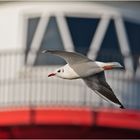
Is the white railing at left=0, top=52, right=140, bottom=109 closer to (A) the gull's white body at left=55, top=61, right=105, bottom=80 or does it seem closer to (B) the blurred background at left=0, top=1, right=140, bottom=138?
(B) the blurred background at left=0, top=1, right=140, bottom=138

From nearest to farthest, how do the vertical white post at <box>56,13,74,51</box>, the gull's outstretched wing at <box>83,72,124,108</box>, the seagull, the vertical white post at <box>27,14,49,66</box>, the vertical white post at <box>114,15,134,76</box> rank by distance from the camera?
the seagull < the gull's outstretched wing at <box>83,72,124,108</box> < the vertical white post at <box>56,13,74,51</box> < the vertical white post at <box>27,14,49,66</box> < the vertical white post at <box>114,15,134,76</box>

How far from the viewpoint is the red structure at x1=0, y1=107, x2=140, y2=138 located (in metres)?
11.3

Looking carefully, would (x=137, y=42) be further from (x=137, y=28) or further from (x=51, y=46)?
(x=51, y=46)

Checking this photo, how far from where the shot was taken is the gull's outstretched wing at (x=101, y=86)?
3.88m

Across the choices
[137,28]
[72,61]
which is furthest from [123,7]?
[72,61]

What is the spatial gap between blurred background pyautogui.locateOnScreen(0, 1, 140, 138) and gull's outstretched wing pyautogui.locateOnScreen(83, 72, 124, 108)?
7186mm

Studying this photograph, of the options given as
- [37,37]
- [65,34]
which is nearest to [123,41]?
[65,34]

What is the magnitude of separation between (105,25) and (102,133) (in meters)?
1.31

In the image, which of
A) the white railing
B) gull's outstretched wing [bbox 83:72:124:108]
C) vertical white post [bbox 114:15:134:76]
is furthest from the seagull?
vertical white post [bbox 114:15:134:76]

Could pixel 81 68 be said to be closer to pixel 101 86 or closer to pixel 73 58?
pixel 73 58

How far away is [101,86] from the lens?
400cm

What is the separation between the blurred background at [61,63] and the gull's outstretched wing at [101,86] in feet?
23.6

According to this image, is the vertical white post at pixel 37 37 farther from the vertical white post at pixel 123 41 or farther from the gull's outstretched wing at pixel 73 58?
the gull's outstretched wing at pixel 73 58

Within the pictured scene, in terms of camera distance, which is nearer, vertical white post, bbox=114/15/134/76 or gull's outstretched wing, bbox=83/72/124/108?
gull's outstretched wing, bbox=83/72/124/108
